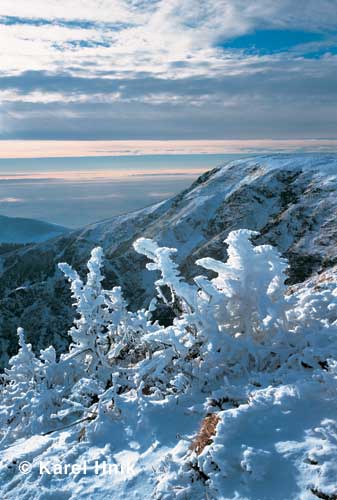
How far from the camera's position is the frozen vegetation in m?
→ 6.04

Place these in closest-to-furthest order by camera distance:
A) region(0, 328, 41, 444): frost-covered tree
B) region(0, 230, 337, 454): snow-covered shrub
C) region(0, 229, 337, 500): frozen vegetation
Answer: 1. region(0, 229, 337, 500): frozen vegetation
2. region(0, 230, 337, 454): snow-covered shrub
3. region(0, 328, 41, 444): frost-covered tree

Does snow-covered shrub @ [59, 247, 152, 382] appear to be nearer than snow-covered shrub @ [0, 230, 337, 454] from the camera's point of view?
No

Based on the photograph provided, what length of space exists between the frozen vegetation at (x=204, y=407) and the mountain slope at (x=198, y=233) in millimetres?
77425

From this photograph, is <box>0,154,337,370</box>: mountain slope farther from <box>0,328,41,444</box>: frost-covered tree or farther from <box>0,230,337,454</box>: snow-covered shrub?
<box>0,230,337,454</box>: snow-covered shrub

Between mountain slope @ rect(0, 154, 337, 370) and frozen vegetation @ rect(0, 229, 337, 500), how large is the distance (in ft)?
254

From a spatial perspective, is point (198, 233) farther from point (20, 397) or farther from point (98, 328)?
point (20, 397)

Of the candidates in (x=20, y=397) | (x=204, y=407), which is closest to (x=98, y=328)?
(x=20, y=397)

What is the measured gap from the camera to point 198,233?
13250cm

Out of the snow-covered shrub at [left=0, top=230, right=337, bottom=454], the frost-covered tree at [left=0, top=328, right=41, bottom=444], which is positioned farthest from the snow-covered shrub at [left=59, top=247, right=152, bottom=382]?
the snow-covered shrub at [left=0, top=230, right=337, bottom=454]

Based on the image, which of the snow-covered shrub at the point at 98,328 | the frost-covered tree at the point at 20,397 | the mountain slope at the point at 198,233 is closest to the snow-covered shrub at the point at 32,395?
the frost-covered tree at the point at 20,397

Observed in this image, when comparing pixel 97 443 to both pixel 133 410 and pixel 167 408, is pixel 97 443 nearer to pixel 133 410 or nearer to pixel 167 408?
pixel 133 410

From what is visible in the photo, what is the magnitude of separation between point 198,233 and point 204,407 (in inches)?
4929

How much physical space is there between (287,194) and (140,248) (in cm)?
12418

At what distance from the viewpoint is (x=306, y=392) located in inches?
283
